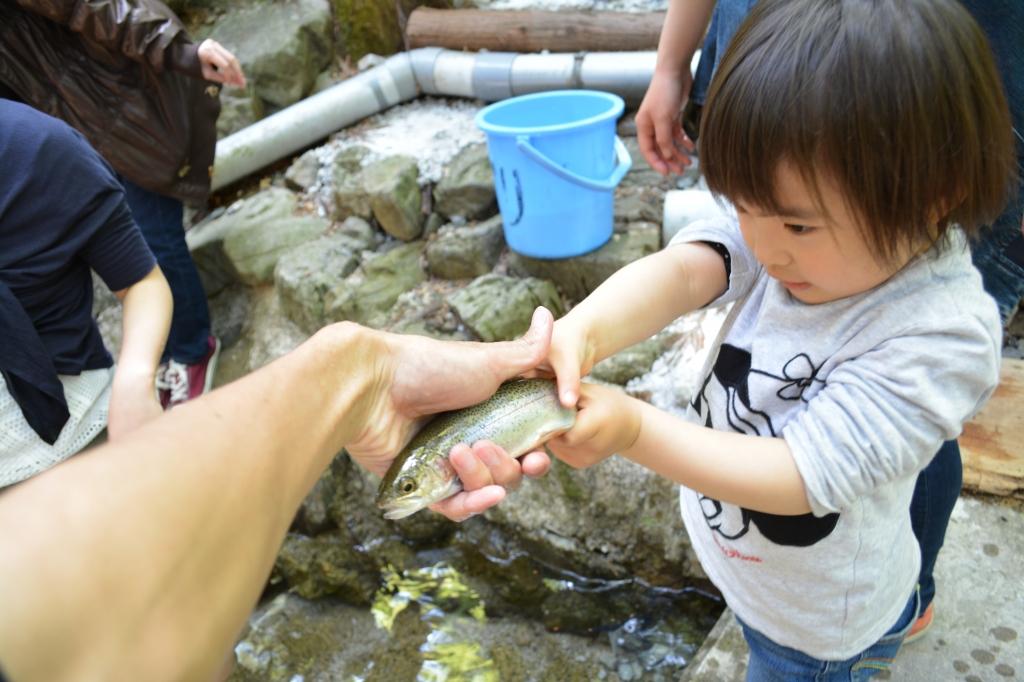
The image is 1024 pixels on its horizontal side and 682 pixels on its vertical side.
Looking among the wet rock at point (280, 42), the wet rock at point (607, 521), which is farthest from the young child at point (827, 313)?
the wet rock at point (280, 42)

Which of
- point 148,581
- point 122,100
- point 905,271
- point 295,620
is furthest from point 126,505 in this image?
point 122,100

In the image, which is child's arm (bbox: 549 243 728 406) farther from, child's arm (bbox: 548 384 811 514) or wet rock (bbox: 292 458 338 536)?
wet rock (bbox: 292 458 338 536)

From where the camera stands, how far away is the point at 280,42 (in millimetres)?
5984

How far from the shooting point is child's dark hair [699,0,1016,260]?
109 centimetres

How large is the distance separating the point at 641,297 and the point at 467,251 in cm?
283

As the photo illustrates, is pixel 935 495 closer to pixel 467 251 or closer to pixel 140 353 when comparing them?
pixel 140 353

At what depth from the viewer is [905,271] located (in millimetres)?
1290

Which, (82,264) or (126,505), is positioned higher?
(126,505)

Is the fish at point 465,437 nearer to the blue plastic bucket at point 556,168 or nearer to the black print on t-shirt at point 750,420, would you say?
the black print on t-shirt at point 750,420

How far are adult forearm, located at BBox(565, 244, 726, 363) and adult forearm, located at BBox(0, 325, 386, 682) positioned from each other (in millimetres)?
780

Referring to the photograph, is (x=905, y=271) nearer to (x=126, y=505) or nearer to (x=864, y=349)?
(x=864, y=349)

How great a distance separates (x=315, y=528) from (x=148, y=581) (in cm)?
336

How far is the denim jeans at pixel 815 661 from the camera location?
1.61m

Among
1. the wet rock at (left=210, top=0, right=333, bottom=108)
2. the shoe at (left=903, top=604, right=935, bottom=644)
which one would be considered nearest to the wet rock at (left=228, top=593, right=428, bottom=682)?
the shoe at (left=903, top=604, right=935, bottom=644)
